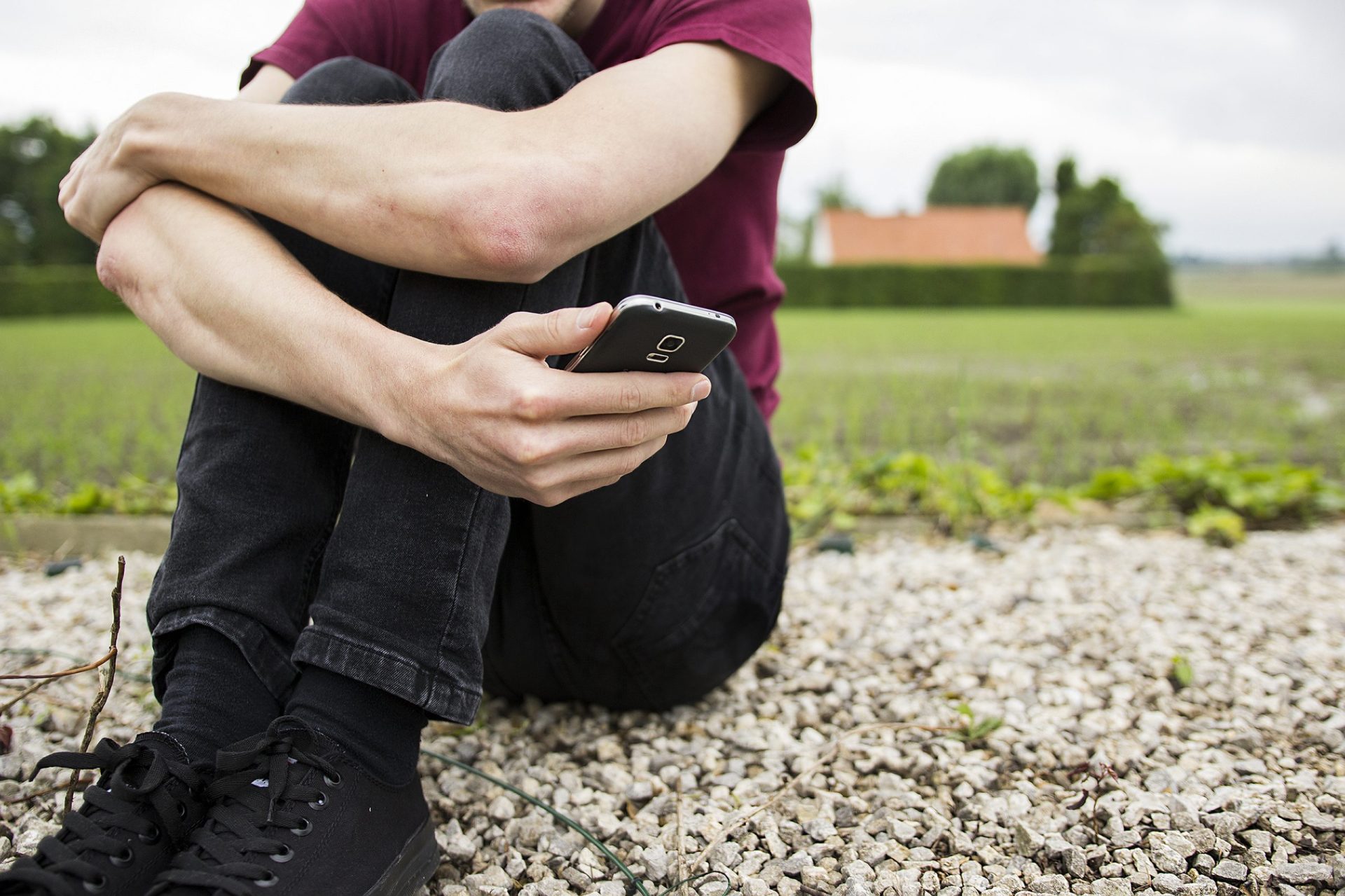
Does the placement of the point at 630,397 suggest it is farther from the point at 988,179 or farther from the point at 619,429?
the point at 988,179

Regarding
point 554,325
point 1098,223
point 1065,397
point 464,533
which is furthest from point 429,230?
point 1098,223

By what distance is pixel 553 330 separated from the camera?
876mm

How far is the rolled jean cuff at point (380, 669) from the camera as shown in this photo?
97cm

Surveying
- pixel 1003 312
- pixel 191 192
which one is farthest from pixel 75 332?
pixel 1003 312

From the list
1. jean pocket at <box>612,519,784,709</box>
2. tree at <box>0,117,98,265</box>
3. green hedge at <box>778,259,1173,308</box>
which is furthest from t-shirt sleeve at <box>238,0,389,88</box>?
tree at <box>0,117,98,265</box>

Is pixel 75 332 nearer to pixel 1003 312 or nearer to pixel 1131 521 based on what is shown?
pixel 1131 521

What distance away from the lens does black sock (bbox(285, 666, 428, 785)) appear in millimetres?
986

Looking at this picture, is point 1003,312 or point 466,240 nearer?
point 466,240

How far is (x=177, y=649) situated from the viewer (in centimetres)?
104

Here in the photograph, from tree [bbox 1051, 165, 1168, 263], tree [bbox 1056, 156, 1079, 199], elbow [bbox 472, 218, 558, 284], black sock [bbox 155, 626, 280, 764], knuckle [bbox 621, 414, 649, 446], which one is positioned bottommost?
black sock [bbox 155, 626, 280, 764]

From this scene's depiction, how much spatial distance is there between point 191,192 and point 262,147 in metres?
0.14

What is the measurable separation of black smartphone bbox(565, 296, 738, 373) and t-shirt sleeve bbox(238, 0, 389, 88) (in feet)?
3.30

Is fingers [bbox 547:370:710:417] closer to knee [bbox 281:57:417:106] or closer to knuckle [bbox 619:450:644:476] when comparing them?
knuckle [bbox 619:450:644:476]

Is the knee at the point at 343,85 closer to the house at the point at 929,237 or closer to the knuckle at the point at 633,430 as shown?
the knuckle at the point at 633,430
